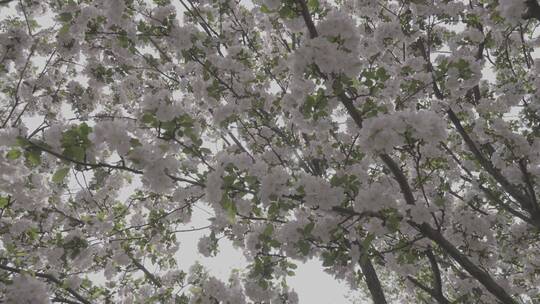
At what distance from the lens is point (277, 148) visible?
5.73 meters

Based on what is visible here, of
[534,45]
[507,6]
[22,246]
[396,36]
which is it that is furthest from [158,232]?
[534,45]

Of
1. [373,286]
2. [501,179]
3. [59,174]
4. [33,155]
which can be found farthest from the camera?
[501,179]

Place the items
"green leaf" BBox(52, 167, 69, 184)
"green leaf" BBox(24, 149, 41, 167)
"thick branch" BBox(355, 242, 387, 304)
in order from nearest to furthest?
"green leaf" BBox(24, 149, 41, 167), "green leaf" BBox(52, 167, 69, 184), "thick branch" BBox(355, 242, 387, 304)

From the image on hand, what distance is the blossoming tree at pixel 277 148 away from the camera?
319cm

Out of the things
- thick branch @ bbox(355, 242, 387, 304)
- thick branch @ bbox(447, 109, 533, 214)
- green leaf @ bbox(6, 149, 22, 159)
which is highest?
thick branch @ bbox(447, 109, 533, 214)

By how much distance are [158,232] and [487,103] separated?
Result: 5.66m

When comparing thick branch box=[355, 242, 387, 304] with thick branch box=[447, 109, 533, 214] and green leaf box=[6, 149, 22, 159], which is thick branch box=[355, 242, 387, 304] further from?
green leaf box=[6, 149, 22, 159]

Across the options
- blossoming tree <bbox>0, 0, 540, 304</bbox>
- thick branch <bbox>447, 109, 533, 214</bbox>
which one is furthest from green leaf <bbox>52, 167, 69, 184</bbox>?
thick branch <bbox>447, 109, 533, 214</bbox>

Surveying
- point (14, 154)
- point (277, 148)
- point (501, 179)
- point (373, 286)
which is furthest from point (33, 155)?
point (501, 179)

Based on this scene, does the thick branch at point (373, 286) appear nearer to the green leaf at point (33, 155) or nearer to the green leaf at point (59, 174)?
the green leaf at point (59, 174)

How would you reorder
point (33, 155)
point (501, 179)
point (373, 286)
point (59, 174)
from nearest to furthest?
point (33, 155) → point (59, 174) → point (373, 286) → point (501, 179)

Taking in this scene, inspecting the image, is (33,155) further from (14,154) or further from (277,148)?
(277,148)

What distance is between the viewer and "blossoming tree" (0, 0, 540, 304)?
3.19m

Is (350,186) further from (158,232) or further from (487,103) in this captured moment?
(487,103)
